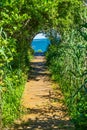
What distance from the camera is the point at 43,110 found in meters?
12.9

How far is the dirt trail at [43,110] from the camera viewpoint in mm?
10656

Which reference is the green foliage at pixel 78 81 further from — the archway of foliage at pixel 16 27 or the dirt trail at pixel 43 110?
the dirt trail at pixel 43 110

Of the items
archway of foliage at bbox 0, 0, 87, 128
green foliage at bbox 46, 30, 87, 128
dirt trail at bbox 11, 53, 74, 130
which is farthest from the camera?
dirt trail at bbox 11, 53, 74, 130

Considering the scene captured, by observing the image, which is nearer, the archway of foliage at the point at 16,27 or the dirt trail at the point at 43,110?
the archway of foliage at the point at 16,27

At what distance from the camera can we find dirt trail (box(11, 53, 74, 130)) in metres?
→ 10.7

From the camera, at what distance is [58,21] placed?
62.8ft

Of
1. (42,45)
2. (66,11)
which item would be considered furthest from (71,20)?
(42,45)

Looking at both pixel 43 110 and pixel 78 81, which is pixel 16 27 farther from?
pixel 43 110

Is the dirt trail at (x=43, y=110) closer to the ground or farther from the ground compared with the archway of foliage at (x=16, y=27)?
closer to the ground

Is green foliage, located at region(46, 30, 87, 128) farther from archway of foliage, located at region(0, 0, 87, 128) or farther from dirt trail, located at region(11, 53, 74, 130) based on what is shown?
dirt trail, located at region(11, 53, 74, 130)

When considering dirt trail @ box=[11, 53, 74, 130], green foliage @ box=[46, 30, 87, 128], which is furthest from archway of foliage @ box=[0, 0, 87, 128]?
dirt trail @ box=[11, 53, 74, 130]

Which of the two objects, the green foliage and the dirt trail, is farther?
the dirt trail

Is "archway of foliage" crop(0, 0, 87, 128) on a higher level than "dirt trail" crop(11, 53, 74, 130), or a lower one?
higher

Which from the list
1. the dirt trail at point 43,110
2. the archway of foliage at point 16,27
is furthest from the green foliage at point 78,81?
the dirt trail at point 43,110
